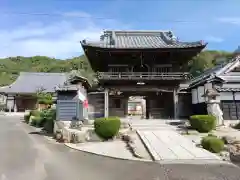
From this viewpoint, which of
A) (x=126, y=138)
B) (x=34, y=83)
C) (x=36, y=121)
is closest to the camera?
(x=126, y=138)

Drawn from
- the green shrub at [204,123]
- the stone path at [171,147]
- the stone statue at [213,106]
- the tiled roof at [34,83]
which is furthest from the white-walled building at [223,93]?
the tiled roof at [34,83]

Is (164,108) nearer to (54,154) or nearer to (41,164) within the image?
(54,154)

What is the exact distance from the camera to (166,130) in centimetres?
1977

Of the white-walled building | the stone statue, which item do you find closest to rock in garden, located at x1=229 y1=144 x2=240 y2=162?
the stone statue

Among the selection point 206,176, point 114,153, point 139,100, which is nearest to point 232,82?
point 114,153

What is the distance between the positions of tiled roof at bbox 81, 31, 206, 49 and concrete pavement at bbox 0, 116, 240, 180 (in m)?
13.8

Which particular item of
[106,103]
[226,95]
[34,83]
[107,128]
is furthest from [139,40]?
[34,83]

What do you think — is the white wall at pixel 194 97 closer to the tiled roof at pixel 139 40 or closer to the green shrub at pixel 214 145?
the tiled roof at pixel 139 40

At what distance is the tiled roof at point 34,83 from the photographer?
178 ft

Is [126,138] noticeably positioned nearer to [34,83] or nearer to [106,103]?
[106,103]

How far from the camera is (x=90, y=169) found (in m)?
11.0

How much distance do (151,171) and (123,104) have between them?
60.1 feet

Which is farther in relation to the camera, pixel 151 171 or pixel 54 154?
pixel 54 154

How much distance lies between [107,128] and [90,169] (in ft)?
21.7
